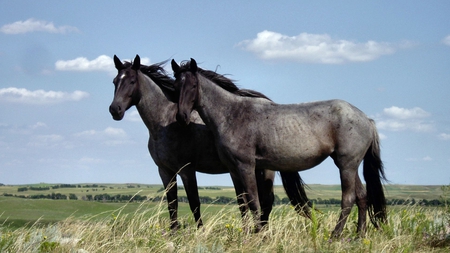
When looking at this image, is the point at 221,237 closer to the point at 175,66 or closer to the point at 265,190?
the point at 265,190

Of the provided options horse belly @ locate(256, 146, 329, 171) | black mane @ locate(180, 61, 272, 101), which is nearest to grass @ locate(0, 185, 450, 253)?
horse belly @ locate(256, 146, 329, 171)

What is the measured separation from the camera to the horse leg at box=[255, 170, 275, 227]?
9922mm

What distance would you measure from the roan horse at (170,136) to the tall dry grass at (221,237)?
2.06ft

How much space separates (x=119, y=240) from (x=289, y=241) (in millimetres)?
2490

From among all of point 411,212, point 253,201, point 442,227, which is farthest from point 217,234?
point 411,212

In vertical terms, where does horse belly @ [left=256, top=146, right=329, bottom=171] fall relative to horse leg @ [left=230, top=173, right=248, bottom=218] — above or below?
above

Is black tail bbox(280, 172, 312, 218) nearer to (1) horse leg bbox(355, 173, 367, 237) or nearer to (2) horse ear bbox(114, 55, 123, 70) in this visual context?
(1) horse leg bbox(355, 173, 367, 237)

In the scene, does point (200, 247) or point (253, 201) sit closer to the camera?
point (200, 247)

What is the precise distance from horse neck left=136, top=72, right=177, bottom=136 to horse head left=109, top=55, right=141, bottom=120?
128 millimetres

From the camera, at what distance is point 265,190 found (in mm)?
10023

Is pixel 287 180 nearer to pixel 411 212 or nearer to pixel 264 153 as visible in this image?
pixel 264 153

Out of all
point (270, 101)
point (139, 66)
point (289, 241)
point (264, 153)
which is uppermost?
point (139, 66)

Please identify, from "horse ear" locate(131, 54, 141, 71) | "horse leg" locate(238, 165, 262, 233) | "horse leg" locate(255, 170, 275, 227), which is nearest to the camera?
"horse leg" locate(238, 165, 262, 233)

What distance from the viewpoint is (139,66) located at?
9.69m
